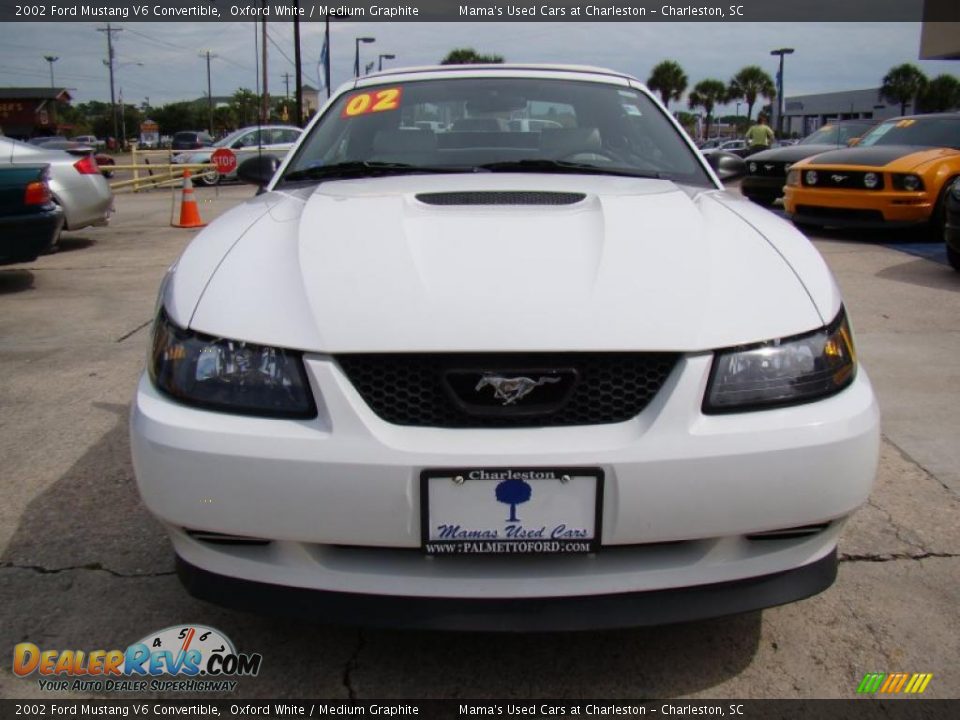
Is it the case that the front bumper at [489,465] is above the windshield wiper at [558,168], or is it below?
below

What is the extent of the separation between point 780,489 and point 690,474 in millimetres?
200

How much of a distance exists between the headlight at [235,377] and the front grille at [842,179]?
8.64m

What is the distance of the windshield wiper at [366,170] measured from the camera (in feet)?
9.29

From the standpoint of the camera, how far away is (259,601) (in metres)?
1.76

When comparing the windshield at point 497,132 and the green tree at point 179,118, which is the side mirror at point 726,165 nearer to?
the windshield at point 497,132

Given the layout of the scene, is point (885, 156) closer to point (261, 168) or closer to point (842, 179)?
point (842, 179)

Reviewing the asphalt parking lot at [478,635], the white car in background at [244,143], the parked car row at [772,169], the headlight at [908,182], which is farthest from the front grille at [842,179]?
the white car in background at [244,143]

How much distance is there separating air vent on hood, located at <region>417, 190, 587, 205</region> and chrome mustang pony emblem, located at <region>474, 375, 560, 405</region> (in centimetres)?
73

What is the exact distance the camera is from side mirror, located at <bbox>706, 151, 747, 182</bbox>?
3.41m

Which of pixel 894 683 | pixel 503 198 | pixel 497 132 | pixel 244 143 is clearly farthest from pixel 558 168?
pixel 244 143

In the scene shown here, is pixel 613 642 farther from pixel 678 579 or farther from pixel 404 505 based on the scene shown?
pixel 404 505

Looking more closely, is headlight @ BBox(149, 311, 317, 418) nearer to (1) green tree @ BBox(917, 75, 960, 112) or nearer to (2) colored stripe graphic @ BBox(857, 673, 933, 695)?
(2) colored stripe graphic @ BBox(857, 673, 933, 695)

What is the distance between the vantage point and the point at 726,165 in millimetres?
3430

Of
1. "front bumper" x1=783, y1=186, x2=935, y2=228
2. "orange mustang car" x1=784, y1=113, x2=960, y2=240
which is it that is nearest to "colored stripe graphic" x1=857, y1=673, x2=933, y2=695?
"orange mustang car" x1=784, y1=113, x2=960, y2=240
